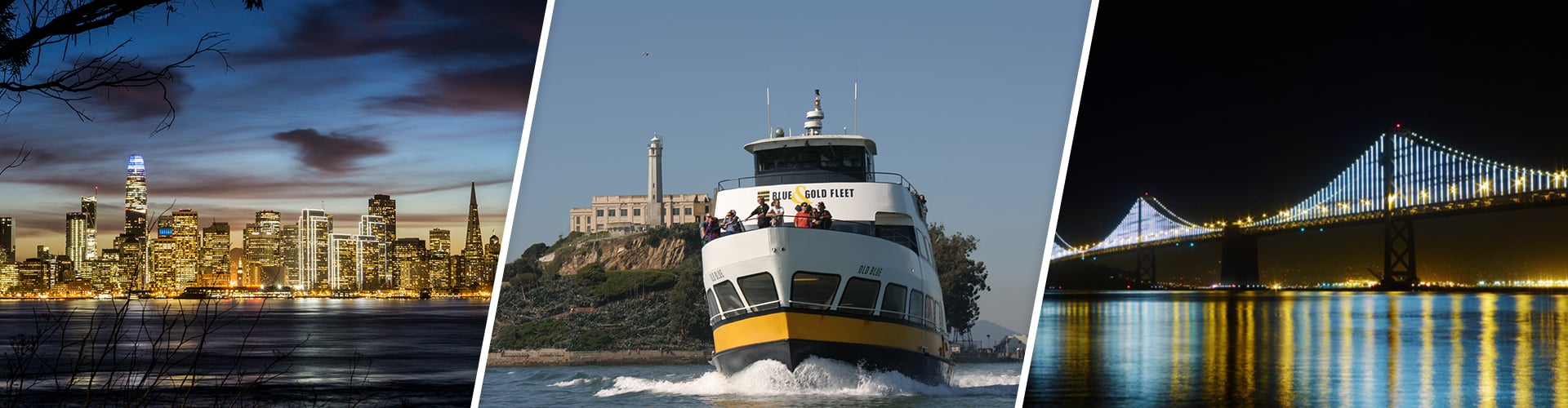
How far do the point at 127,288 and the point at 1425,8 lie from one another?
119 ft

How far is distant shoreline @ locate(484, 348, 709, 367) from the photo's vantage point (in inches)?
1128

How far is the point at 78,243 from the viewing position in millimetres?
12117

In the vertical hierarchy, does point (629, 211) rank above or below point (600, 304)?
above

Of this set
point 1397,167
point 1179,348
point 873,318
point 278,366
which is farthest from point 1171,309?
point 873,318

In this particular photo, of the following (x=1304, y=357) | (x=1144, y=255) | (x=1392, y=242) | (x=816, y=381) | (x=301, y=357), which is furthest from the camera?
(x=1144, y=255)

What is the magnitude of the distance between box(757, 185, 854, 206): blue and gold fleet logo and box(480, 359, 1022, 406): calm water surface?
1.59 metres

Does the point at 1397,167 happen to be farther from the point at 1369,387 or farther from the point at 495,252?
the point at 1369,387

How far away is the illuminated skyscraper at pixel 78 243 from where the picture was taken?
9.81 m

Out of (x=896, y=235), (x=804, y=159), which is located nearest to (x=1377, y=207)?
(x=804, y=159)

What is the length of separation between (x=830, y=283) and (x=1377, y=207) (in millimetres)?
41874

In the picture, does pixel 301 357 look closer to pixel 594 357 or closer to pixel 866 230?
pixel 594 357

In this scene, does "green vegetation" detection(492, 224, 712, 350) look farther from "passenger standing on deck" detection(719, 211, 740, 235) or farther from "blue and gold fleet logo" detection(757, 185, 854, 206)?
"passenger standing on deck" detection(719, 211, 740, 235)

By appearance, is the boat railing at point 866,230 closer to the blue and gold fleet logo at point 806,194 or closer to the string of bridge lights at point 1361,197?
the blue and gold fleet logo at point 806,194

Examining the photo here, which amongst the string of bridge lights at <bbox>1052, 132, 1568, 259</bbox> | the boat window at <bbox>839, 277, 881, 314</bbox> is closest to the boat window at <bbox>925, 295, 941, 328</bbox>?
the boat window at <bbox>839, 277, 881, 314</bbox>
